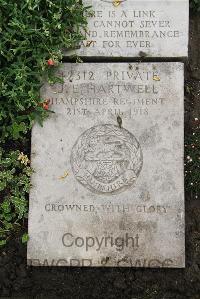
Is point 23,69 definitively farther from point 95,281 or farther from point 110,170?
point 95,281

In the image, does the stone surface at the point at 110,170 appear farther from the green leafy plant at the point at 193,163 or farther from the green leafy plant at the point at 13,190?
the green leafy plant at the point at 193,163

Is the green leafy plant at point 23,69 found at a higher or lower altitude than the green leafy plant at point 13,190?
higher

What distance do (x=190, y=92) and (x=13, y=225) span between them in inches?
80.6

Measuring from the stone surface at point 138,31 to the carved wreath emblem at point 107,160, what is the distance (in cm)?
74

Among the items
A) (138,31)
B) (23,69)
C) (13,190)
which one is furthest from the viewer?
(138,31)

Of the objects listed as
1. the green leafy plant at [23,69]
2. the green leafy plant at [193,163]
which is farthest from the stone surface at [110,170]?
the green leafy plant at [193,163]

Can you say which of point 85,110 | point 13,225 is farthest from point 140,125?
point 13,225

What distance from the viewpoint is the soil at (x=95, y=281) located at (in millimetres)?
4035

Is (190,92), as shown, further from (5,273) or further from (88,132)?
(5,273)

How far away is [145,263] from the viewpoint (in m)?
3.99

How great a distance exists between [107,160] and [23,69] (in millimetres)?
1026

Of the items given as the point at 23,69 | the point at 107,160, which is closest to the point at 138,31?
the point at 23,69

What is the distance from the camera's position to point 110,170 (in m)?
4.07

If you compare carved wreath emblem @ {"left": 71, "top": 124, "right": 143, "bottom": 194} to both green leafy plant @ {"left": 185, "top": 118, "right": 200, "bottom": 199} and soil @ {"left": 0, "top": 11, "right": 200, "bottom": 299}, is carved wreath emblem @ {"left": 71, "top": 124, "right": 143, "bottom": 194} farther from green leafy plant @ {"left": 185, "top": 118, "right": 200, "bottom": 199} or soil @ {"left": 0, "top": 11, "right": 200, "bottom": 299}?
soil @ {"left": 0, "top": 11, "right": 200, "bottom": 299}
